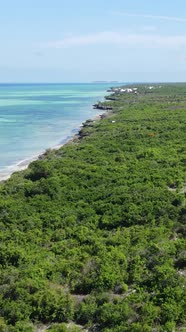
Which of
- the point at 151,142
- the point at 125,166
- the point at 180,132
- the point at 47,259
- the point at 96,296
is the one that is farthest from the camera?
the point at 180,132

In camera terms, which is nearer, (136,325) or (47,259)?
(136,325)

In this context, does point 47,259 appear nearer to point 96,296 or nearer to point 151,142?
point 96,296

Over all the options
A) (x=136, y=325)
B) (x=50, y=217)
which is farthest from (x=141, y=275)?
(x=50, y=217)

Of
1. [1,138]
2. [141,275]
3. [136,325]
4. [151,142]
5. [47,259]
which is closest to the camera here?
[136,325]

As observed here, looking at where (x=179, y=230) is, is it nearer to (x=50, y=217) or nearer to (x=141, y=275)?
(x=141, y=275)

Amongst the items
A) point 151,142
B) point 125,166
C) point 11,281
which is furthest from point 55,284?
point 151,142

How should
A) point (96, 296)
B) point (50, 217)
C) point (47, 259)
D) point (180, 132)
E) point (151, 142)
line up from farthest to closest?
point (180, 132)
point (151, 142)
point (50, 217)
point (47, 259)
point (96, 296)
